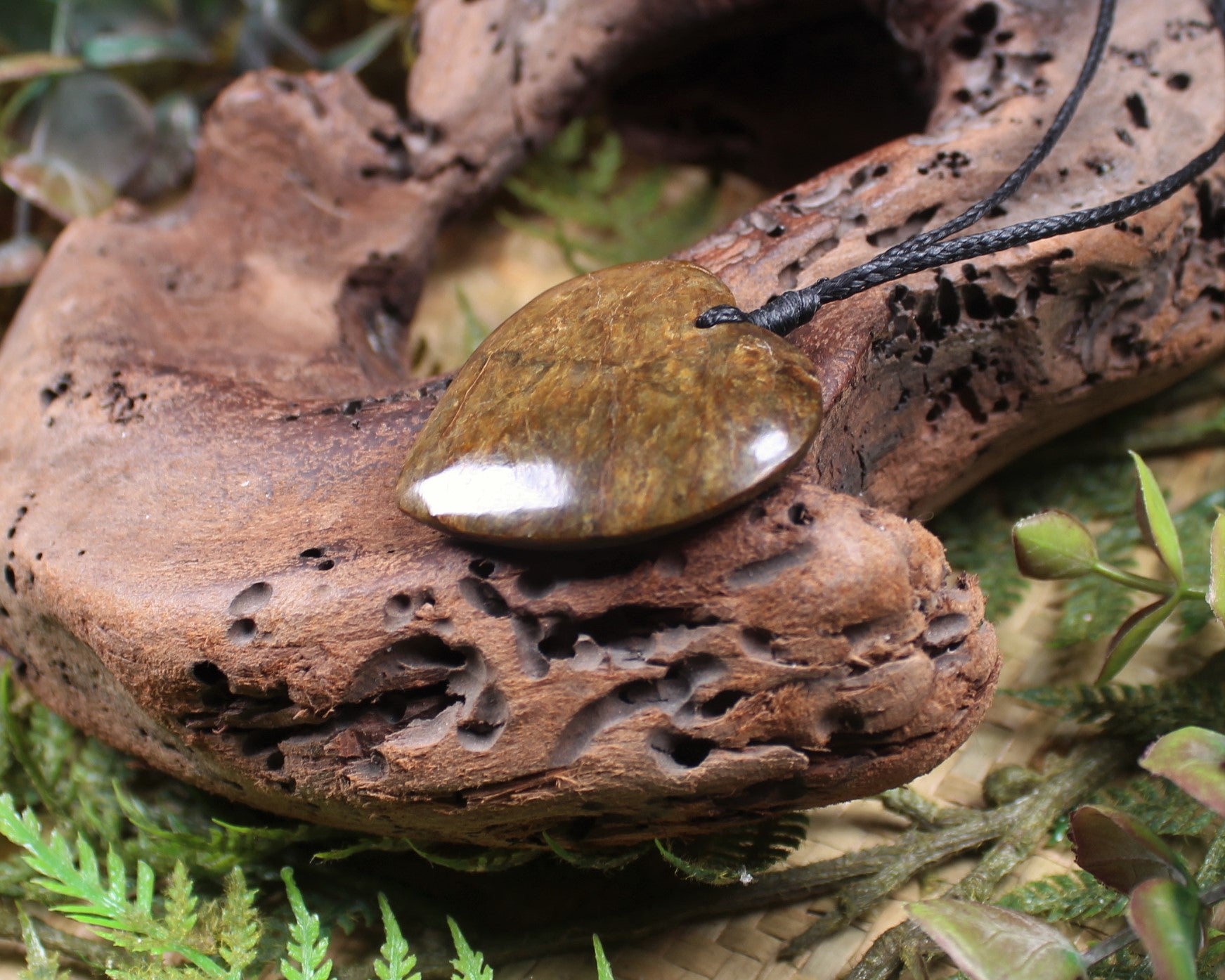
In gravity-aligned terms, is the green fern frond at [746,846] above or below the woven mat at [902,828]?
above

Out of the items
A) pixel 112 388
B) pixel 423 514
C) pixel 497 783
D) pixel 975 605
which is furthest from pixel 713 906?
pixel 112 388

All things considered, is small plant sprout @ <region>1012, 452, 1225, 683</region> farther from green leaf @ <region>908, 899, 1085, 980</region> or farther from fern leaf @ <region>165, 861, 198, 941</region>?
fern leaf @ <region>165, 861, 198, 941</region>

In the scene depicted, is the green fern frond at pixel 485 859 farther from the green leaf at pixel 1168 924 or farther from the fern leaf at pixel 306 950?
the green leaf at pixel 1168 924

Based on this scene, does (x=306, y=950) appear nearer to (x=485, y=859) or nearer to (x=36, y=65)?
(x=485, y=859)

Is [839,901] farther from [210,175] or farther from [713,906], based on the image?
[210,175]

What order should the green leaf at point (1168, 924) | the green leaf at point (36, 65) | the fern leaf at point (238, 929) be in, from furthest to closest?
the green leaf at point (36, 65), the fern leaf at point (238, 929), the green leaf at point (1168, 924)

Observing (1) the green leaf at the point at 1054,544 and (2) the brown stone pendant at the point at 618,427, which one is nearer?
(2) the brown stone pendant at the point at 618,427

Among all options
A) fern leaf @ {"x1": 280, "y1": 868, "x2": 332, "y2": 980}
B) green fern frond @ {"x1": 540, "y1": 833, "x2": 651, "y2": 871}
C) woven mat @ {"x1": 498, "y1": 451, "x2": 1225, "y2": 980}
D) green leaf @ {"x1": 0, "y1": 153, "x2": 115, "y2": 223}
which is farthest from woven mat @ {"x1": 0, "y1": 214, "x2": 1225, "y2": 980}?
green leaf @ {"x1": 0, "y1": 153, "x2": 115, "y2": 223}

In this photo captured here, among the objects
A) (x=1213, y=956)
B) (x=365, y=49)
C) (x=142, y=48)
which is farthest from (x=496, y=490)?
(x=142, y=48)

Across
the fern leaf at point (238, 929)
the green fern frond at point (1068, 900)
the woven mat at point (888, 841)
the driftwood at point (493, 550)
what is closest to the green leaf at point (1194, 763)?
the driftwood at point (493, 550)
